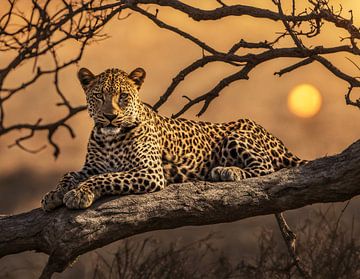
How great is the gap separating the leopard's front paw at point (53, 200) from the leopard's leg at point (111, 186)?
0.62 feet

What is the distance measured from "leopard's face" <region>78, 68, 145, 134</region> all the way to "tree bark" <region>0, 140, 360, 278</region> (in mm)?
756

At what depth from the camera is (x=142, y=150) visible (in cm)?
924

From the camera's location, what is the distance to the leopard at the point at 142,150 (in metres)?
8.82

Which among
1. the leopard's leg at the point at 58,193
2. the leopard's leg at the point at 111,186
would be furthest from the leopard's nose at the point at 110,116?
the leopard's leg at the point at 58,193

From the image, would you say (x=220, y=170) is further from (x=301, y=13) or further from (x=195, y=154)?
(x=301, y=13)

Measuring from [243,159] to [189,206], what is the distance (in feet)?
4.00

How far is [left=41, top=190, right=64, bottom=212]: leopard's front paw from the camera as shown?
8812 millimetres

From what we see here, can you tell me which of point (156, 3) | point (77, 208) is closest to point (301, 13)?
point (156, 3)

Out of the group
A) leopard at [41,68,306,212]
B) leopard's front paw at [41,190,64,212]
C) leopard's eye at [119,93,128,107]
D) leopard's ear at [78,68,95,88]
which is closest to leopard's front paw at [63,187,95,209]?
leopard at [41,68,306,212]

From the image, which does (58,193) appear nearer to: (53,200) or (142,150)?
(53,200)

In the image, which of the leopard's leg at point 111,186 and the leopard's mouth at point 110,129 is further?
the leopard's mouth at point 110,129

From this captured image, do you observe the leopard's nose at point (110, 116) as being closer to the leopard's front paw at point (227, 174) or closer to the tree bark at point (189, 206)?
the tree bark at point (189, 206)

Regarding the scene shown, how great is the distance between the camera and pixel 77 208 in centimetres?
859

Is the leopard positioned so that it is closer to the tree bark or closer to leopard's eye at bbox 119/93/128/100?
leopard's eye at bbox 119/93/128/100
